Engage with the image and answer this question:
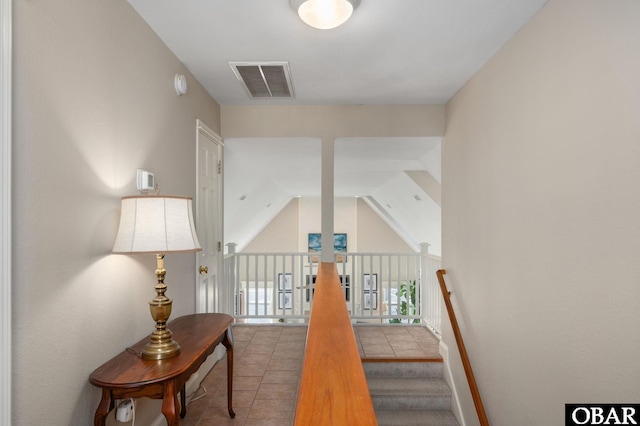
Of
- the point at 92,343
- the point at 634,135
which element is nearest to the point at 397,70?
the point at 634,135

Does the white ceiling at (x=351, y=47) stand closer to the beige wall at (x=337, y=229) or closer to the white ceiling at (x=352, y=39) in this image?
the white ceiling at (x=352, y=39)

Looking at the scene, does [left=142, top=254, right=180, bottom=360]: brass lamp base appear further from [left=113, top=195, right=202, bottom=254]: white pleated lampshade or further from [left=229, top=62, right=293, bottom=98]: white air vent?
[left=229, top=62, right=293, bottom=98]: white air vent

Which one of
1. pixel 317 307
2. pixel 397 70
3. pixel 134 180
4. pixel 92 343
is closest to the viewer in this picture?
pixel 92 343

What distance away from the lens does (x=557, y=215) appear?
1770mm

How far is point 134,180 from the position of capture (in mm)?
1906

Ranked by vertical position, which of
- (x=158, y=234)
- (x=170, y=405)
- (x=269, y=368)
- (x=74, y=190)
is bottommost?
(x=269, y=368)

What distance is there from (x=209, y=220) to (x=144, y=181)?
126cm

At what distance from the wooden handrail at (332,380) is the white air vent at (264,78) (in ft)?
6.13

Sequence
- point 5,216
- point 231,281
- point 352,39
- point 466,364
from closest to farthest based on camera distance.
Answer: point 5,216, point 352,39, point 466,364, point 231,281

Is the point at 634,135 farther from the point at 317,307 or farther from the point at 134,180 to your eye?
the point at 134,180

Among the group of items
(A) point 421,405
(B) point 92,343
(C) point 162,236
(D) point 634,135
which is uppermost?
(D) point 634,135

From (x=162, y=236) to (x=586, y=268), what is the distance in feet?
6.22

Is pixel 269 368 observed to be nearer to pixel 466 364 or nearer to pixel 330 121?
pixel 466 364

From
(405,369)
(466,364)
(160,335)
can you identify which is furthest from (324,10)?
(405,369)
